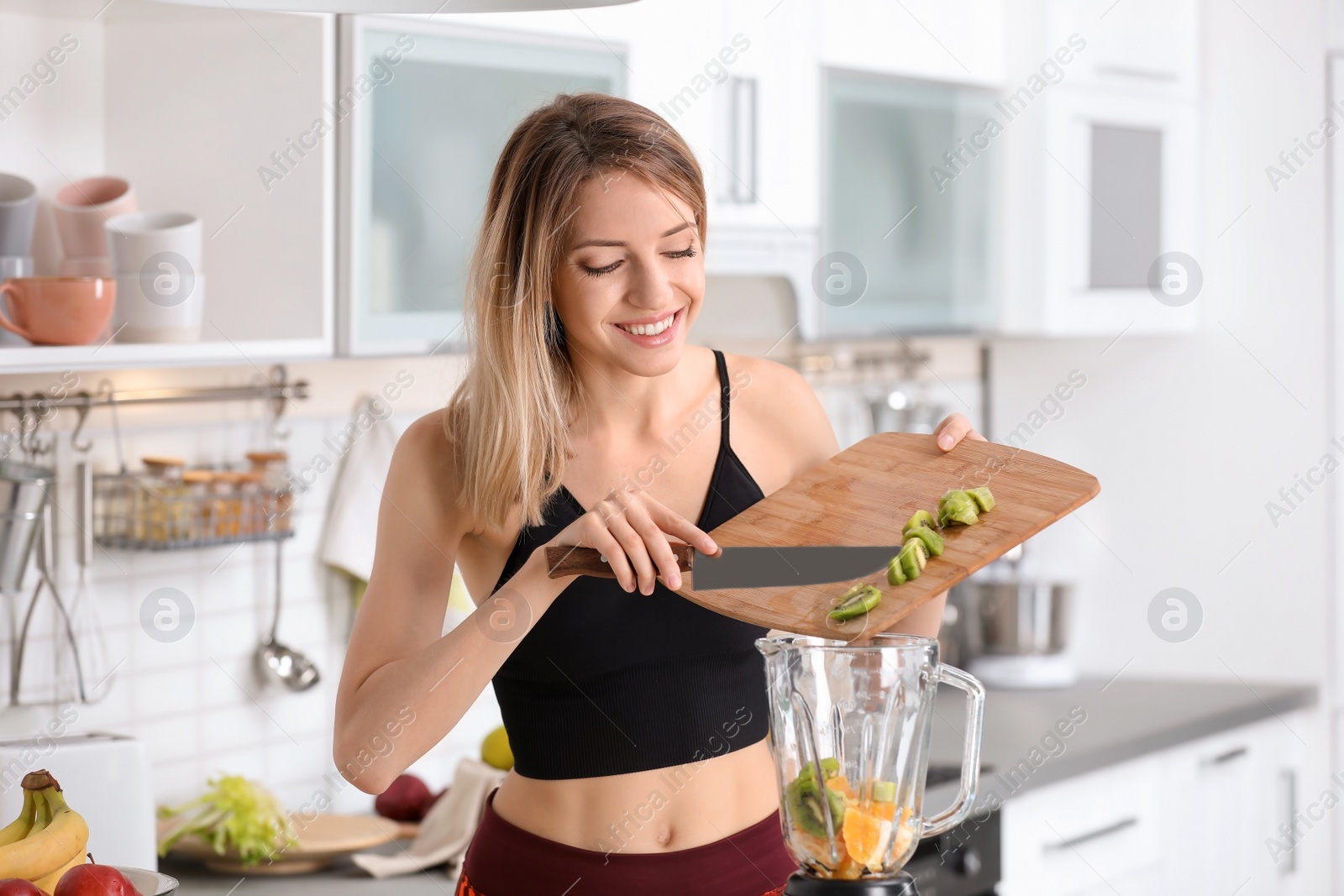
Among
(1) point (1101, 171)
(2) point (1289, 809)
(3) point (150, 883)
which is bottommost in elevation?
(2) point (1289, 809)

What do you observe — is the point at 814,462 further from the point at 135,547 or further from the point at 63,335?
the point at 135,547

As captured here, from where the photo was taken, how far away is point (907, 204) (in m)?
2.62

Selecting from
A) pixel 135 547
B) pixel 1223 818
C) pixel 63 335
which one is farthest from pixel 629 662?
pixel 1223 818

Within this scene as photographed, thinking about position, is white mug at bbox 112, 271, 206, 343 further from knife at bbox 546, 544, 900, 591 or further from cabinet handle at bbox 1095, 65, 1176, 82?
cabinet handle at bbox 1095, 65, 1176, 82

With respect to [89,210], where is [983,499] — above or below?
below

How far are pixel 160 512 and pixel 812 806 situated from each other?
1.23 meters

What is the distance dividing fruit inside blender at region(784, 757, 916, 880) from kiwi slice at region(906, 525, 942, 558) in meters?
0.17

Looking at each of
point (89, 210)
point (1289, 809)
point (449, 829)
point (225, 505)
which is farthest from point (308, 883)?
point (1289, 809)

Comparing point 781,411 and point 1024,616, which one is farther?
point 1024,616

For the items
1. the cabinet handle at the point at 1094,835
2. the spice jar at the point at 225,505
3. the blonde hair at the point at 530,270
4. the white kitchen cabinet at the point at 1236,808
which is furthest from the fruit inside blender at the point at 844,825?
the white kitchen cabinet at the point at 1236,808

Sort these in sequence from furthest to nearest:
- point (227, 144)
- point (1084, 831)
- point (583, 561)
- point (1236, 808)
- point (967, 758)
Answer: point (1236, 808), point (1084, 831), point (227, 144), point (583, 561), point (967, 758)

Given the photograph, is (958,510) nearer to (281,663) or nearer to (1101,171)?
(281,663)

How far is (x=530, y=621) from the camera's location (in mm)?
1121

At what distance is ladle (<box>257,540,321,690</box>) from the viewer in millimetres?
2082
